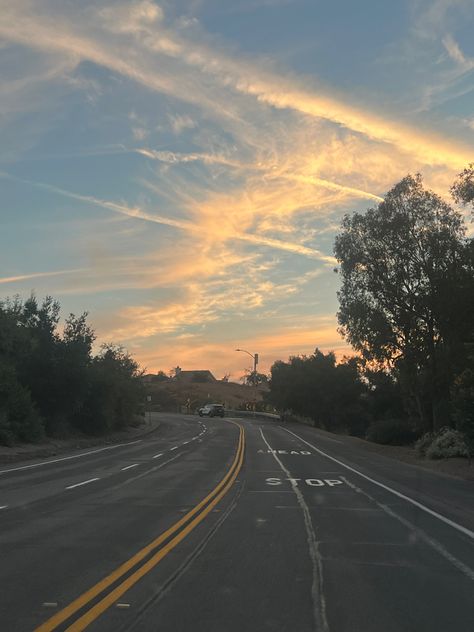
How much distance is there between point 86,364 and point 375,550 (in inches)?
1223

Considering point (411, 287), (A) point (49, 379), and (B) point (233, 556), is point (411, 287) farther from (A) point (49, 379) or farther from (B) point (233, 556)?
(B) point (233, 556)

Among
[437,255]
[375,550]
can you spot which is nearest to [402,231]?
[437,255]

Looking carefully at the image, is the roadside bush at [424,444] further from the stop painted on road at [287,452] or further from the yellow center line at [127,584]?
the yellow center line at [127,584]

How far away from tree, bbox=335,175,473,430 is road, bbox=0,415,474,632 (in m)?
18.8

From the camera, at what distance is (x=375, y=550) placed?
8375mm

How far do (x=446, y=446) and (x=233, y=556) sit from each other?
73.5 ft

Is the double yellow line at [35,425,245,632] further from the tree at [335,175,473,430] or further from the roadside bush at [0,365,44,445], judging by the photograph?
the tree at [335,175,473,430]

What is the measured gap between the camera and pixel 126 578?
261 inches

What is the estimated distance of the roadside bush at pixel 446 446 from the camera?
26.5 m

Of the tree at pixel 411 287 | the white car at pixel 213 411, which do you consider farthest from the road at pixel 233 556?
the white car at pixel 213 411

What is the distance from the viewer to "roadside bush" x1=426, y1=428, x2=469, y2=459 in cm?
2648

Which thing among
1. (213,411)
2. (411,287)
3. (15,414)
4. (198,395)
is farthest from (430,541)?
(198,395)

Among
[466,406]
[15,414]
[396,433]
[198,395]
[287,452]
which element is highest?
[198,395]

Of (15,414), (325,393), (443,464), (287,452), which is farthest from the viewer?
(325,393)
